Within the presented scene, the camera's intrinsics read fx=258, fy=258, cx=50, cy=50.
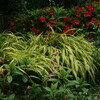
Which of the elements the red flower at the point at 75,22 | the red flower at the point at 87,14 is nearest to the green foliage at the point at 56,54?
the red flower at the point at 75,22

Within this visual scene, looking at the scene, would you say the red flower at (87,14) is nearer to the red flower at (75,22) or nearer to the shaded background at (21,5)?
the red flower at (75,22)

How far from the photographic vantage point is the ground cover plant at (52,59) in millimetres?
3119

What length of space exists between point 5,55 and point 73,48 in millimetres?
1244

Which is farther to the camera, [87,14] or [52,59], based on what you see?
[87,14]

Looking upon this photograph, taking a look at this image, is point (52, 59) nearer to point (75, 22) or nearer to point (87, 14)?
point (75, 22)

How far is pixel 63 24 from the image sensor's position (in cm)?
526

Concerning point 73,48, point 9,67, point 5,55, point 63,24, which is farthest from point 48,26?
point 9,67

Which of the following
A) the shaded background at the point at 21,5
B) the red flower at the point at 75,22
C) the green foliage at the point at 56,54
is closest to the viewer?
the green foliage at the point at 56,54

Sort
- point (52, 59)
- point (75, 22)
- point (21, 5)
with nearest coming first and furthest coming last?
point (52, 59) → point (75, 22) → point (21, 5)

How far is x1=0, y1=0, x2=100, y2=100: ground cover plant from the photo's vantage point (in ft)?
10.2

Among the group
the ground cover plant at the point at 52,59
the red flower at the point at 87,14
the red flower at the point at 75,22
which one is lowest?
the ground cover plant at the point at 52,59

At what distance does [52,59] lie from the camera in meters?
3.82

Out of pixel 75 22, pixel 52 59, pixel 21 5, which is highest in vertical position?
pixel 21 5

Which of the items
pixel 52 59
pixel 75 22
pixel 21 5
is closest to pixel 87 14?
pixel 75 22
